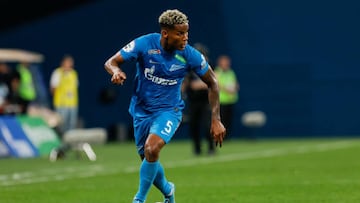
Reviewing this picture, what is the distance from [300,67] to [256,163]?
14109mm

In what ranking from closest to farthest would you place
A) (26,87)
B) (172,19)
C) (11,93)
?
1. (172,19)
2. (26,87)
3. (11,93)

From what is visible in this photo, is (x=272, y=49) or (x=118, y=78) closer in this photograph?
(x=118, y=78)

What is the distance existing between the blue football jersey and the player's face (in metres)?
0.18

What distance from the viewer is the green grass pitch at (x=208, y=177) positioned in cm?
1335

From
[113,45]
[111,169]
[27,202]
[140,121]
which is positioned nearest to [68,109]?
[111,169]

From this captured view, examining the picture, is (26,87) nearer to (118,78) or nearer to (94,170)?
(94,170)

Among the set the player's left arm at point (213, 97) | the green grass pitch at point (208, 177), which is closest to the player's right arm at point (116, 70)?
the player's left arm at point (213, 97)

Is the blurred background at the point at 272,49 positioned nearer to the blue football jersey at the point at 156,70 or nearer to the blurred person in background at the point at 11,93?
the blurred person in background at the point at 11,93

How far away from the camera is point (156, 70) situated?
11.2 metres

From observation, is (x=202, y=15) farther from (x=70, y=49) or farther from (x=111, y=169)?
(x=111, y=169)

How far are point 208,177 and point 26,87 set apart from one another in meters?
10.5

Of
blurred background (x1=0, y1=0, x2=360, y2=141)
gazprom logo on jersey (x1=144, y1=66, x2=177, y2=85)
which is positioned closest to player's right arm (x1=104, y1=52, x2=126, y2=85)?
gazprom logo on jersey (x1=144, y1=66, x2=177, y2=85)

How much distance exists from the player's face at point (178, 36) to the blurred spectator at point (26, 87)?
1549 centimetres

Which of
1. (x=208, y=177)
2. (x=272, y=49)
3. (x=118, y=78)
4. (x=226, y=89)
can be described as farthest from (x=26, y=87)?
(x=118, y=78)
